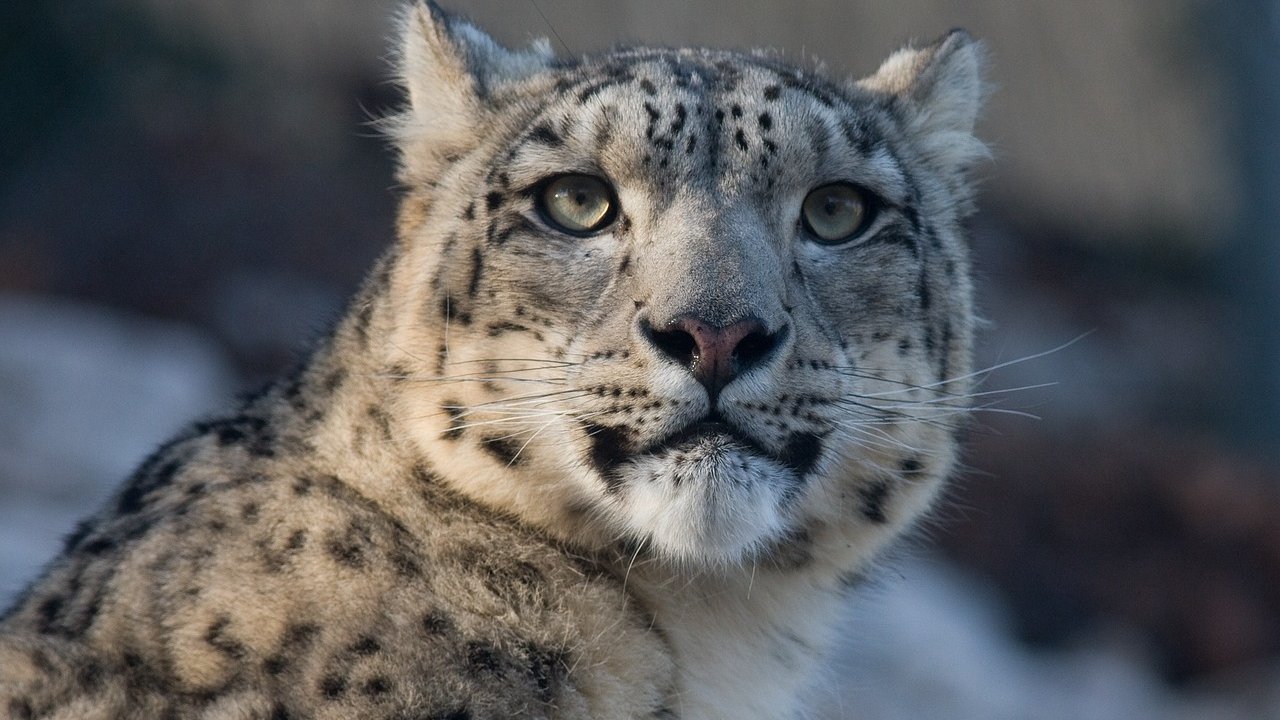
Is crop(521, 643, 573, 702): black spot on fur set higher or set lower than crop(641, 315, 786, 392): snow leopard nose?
lower

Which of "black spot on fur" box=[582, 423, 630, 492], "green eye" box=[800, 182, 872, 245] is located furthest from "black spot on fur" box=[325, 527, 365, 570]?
"green eye" box=[800, 182, 872, 245]

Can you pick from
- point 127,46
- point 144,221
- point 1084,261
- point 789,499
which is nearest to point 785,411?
point 789,499

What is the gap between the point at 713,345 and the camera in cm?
402

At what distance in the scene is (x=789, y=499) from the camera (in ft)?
14.2

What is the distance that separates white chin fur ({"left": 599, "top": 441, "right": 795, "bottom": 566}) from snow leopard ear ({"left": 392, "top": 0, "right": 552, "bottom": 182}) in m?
1.49

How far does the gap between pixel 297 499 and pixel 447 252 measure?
2.93 feet

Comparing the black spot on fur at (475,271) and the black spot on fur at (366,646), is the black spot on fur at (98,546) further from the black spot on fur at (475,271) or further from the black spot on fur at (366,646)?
the black spot on fur at (475,271)

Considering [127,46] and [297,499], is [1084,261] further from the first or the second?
[297,499]

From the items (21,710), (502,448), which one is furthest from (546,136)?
(21,710)

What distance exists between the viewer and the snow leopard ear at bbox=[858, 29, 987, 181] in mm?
5637

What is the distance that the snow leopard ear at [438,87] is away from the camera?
5109 mm

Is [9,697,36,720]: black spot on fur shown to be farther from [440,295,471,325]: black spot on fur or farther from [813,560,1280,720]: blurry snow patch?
[813,560,1280,720]: blurry snow patch

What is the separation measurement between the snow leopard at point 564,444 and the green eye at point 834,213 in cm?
1

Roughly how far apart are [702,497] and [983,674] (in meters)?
6.58
